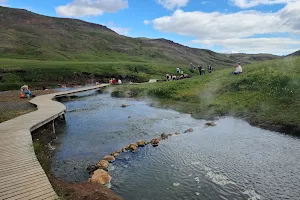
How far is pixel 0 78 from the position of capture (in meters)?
70.0

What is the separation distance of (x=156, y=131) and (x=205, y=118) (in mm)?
7975

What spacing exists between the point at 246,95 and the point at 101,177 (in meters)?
28.8

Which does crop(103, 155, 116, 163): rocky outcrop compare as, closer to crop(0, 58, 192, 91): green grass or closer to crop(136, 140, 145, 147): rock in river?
crop(136, 140, 145, 147): rock in river

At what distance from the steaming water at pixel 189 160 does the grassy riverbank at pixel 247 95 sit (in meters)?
3.31

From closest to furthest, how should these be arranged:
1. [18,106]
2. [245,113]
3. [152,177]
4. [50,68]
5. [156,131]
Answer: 1. [152,177]
2. [156,131]
3. [245,113]
4. [18,106]
5. [50,68]

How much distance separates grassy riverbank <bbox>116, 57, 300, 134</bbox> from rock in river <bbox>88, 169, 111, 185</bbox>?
65.8 feet

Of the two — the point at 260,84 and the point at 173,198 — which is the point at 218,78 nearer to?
the point at 260,84

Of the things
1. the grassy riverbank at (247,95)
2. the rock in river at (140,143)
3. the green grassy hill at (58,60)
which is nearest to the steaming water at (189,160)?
the rock in river at (140,143)

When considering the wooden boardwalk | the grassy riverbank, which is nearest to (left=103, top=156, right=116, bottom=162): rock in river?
the wooden boardwalk

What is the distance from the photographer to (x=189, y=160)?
70.3ft

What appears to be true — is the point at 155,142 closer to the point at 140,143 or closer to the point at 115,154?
the point at 140,143

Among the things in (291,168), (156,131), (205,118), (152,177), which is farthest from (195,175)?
(205,118)

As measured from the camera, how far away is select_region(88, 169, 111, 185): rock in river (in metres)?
17.8

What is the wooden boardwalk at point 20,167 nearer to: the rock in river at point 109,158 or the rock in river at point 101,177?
the rock in river at point 101,177
